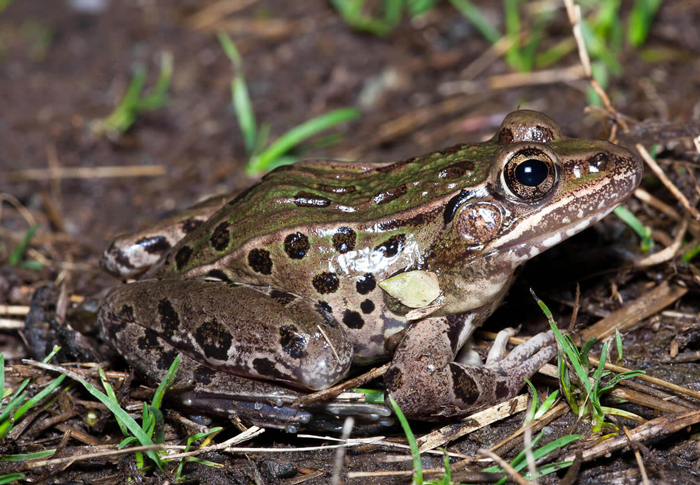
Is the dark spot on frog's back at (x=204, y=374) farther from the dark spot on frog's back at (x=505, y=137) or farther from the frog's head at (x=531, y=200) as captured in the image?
the dark spot on frog's back at (x=505, y=137)

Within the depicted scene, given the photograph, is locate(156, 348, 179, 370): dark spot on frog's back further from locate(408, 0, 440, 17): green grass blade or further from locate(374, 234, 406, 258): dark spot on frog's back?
locate(408, 0, 440, 17): green grass blade

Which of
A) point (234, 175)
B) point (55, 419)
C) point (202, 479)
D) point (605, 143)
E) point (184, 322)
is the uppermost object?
point (234, 175)

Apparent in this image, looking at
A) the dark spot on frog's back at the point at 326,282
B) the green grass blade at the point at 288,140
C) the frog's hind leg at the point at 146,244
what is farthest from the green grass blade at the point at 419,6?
the dark spot on frog's back at the point at 326,282

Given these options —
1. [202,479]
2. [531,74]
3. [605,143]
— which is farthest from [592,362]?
[531,74]

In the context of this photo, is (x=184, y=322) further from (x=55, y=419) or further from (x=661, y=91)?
(x=661, y=91)

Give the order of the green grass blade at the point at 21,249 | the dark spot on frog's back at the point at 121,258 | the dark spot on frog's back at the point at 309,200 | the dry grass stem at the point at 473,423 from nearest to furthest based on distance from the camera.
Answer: the dry grass stem at the point at 473,423 → the dark spot on frog's back at the point at 309,200 → the dark spot on frog's back at the point at 121,258 → the green grass blade at the point at 21,249

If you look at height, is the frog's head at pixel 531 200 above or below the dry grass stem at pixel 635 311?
above
